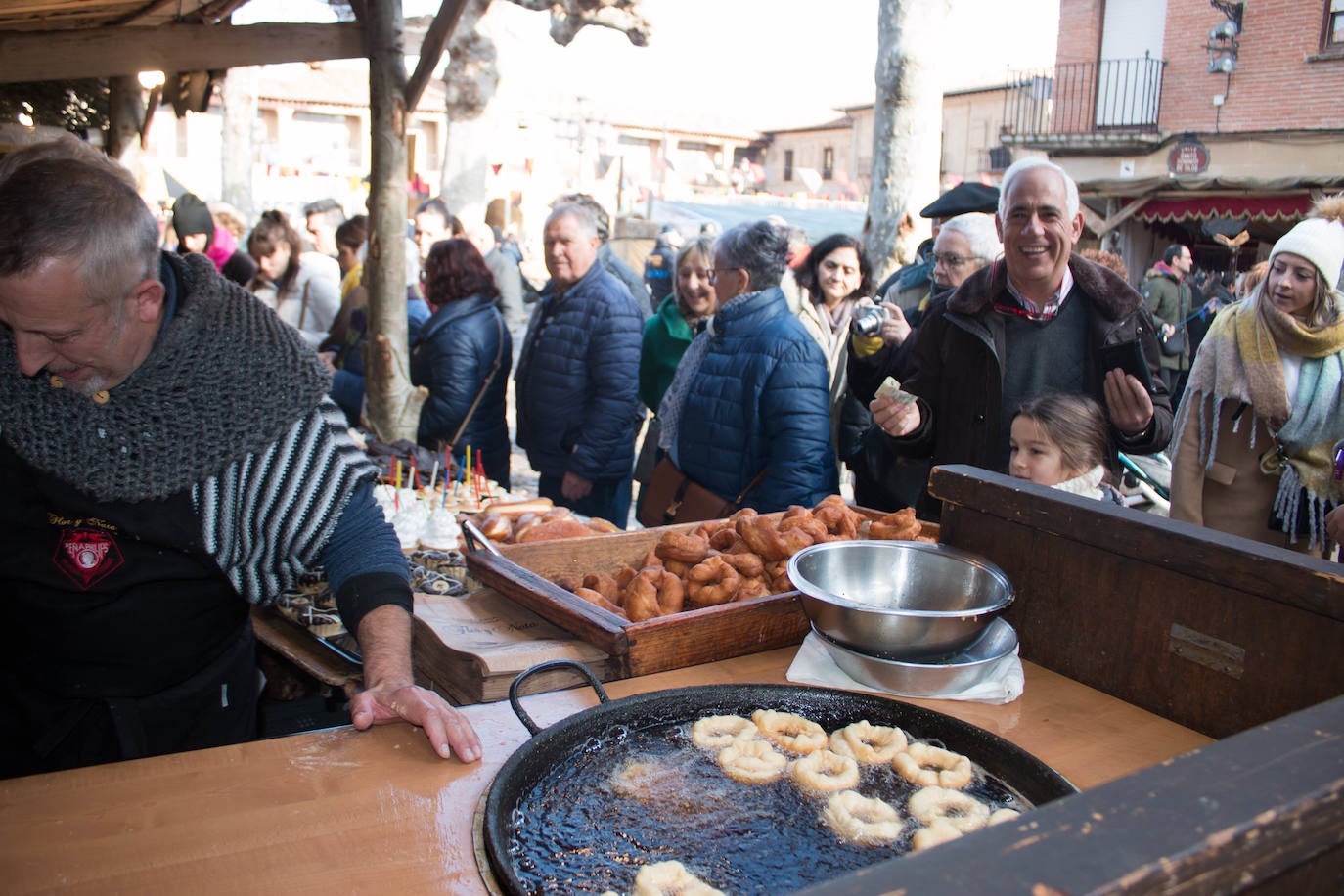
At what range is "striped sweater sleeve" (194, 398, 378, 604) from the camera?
6.04ft

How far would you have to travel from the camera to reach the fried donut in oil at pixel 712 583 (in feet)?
7.09

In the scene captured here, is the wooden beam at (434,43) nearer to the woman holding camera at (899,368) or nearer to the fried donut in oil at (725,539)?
the woman holding camera at (899,368)

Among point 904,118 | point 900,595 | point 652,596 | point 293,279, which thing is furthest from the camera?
point 904,118

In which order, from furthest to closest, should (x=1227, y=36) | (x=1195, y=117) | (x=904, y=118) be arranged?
(x=1195, y=117) < (x=1227, y=36) < (x=904, y=118)

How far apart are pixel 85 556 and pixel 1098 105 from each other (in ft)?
70.7

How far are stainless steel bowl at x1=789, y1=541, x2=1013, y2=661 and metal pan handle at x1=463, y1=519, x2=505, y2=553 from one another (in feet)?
2.77

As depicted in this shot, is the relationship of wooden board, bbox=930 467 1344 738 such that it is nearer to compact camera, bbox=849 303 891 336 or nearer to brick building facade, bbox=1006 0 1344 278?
compact camera, bbox=849 303 891 336

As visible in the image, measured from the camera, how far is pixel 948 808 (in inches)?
54.4

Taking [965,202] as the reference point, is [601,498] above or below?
below

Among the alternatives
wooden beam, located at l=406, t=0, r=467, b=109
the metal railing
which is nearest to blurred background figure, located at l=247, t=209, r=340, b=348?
wooden beam, located at l=406, t=0, r=467, b=109

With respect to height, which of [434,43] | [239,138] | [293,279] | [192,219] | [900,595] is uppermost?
[239,138]

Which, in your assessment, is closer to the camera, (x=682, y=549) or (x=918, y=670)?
(x=918, y=670)

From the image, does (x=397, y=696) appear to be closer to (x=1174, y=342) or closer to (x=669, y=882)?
(x=669, y=882)

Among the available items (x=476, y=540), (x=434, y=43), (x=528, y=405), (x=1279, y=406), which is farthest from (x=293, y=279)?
(x=1279, y=406)
